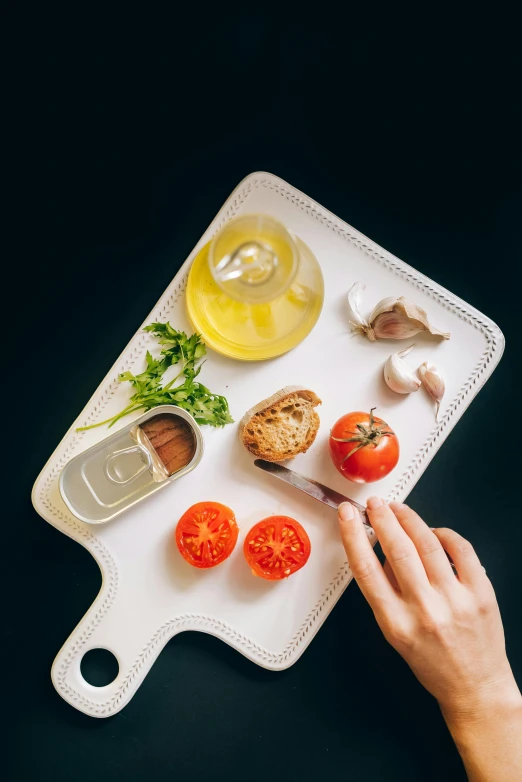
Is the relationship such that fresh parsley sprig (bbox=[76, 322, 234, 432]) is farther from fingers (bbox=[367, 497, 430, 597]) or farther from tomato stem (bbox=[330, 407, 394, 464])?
fingers (bbox=[367, 497, 430, 597])

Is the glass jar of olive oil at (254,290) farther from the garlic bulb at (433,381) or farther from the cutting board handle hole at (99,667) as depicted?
the cutting board handle hole at (99,667)

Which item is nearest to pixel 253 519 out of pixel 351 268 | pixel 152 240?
pixel 351 268

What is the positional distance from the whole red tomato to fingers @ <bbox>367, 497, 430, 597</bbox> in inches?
6.1

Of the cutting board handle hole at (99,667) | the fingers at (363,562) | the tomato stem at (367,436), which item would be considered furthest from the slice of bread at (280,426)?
the cutting board handle hole at (99,667)

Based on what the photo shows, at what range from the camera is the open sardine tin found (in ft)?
6.70

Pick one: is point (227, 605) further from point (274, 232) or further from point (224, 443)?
point (274, 232)

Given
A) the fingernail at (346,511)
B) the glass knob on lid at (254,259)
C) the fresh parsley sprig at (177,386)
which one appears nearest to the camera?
the glass knob on lid at (254,259)

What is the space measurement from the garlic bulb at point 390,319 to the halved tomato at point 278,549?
71 cm

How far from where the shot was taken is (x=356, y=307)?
2.15 m

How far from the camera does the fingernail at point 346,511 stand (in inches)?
78.4

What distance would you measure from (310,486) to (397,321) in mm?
629

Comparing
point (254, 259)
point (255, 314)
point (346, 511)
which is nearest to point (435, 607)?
point (346, 511)

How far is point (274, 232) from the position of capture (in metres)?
1.80

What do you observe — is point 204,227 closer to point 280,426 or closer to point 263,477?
point 280,426
